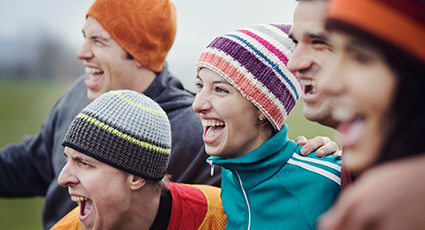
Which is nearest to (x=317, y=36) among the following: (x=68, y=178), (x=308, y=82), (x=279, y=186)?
(x=308, y=82)

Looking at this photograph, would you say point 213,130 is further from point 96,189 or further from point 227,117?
point 96,189

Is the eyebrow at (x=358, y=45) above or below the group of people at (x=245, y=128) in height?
above

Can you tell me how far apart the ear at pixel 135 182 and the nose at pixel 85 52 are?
1554mm

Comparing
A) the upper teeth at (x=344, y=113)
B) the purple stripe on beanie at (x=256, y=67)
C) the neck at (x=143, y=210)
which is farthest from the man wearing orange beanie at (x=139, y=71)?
the upper teeth at (x=344, y=113)

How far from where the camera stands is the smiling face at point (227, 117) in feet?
6.52

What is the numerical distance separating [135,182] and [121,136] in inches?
13.0

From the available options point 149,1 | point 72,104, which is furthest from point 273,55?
point 72,104

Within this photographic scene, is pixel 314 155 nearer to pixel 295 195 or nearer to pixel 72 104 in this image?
pixel 295 195

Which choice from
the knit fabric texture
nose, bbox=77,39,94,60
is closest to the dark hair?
the knit fabric texture

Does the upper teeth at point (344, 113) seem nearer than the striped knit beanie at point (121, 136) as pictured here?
Yes

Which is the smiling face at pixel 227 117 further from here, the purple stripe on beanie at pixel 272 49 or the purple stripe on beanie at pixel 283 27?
the purple stripe on beanie at pixel 283 27

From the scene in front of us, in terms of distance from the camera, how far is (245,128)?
2.01 metres

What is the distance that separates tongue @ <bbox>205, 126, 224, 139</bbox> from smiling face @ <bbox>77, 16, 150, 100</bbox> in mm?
1451

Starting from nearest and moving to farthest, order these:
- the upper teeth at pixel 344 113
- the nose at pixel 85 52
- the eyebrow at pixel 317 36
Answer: the upper teeth at pixel 344 113, the eyebrow at pixel 317 36, the nose at pixel 85 52
